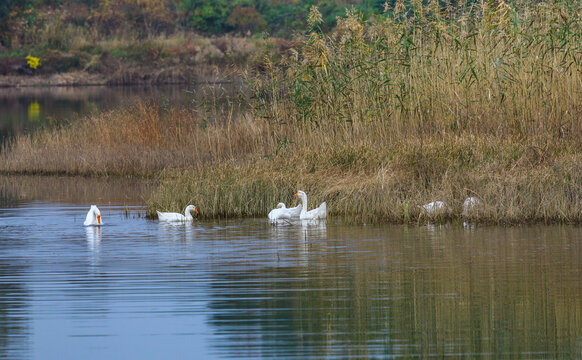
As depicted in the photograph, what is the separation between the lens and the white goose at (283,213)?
1393cm

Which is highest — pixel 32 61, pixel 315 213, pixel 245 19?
pixel 245 19

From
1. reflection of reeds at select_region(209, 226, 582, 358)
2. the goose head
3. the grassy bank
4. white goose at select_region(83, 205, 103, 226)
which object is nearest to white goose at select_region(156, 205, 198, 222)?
the grassy bank

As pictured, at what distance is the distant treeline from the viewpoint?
60.8 m

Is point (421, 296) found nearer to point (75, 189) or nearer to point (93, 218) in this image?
point (93, 218)

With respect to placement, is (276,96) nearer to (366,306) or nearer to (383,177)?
(383,177)

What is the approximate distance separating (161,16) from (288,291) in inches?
2279

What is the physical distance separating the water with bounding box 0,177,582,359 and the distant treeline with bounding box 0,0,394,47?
4792 cm

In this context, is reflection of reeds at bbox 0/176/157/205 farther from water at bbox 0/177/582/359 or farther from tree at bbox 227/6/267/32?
tree at bbox 227/6/267/32

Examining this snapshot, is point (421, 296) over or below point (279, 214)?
below

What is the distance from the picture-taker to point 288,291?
30.7 feet

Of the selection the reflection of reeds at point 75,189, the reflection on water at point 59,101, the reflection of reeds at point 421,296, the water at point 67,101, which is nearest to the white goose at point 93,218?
the reflection of reeds at point 75,189

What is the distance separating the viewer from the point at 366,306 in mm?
8711

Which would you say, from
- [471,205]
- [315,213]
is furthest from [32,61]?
[471,205]

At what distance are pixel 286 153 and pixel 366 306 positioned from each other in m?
8.31
